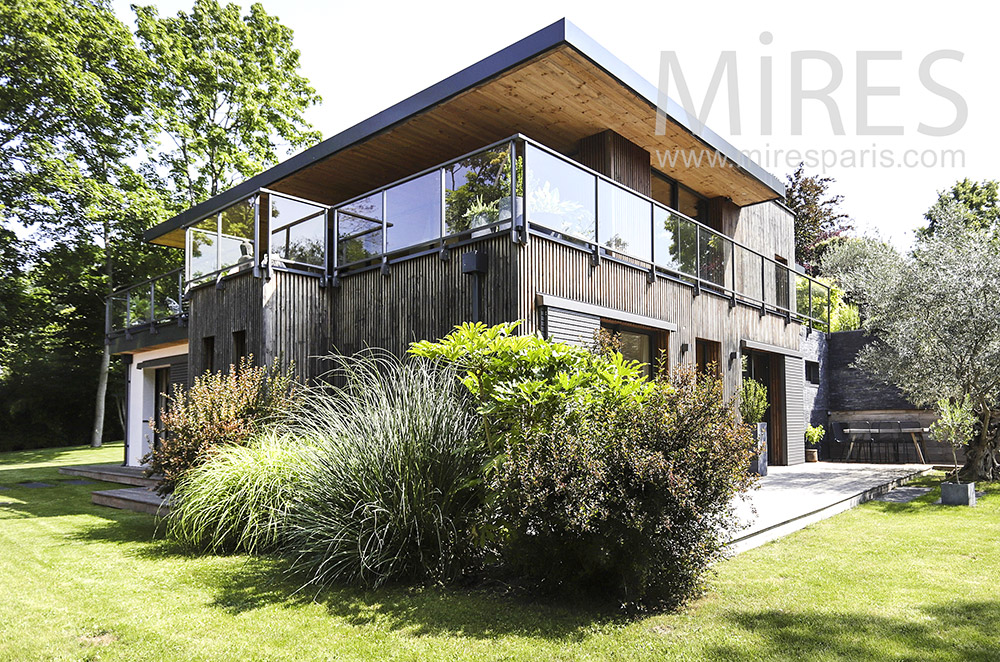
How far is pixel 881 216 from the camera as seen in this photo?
1091 inches

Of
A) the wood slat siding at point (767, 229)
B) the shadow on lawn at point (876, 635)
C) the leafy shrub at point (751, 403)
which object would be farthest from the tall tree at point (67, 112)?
the shadow on lawn at point (876, 635)

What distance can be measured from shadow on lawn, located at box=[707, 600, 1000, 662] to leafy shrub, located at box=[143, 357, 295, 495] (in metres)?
5.60

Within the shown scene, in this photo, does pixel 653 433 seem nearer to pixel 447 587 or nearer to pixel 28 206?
pixel 447 587

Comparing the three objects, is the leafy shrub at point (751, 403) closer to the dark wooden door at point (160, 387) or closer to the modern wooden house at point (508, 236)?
the modern wooden house at point (508, 236)

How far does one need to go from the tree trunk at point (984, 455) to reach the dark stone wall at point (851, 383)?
4515 millimetres

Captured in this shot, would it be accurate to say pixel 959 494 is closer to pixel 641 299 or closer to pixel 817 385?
pixel 641 299

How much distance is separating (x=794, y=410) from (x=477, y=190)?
9167mm

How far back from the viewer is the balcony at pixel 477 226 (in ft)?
24.3

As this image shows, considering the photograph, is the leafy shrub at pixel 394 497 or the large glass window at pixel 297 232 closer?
the leafy shrub at pixel 394 497

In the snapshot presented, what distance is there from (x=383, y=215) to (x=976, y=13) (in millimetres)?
9445

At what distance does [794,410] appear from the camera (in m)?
13.5

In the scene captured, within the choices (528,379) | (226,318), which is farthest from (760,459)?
(226,318)

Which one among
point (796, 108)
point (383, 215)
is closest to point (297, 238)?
point (383, 215)

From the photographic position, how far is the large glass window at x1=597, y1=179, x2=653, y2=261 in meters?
8.38
